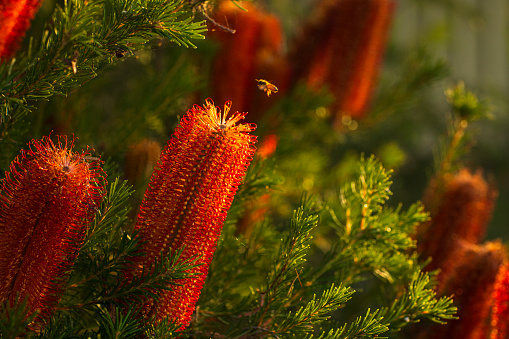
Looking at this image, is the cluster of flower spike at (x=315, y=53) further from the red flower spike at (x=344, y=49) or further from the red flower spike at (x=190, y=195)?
the red flower spike at (x=190, y=195)

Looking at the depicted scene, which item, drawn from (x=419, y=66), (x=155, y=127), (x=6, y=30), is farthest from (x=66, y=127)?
(x=419, y=66)

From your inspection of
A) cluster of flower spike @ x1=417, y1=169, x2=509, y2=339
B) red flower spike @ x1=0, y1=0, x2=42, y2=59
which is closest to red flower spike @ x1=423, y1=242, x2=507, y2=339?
cluster of flower spike @ x1=417, y1=169, x2=509, y2=339

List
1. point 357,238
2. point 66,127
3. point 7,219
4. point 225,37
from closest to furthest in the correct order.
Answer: point 7,219 → point 357,238 → point 66,127 → point 225,37

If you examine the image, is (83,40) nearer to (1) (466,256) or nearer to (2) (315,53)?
(1) (466,256)

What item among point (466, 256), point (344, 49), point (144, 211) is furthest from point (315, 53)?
point (144, 211)

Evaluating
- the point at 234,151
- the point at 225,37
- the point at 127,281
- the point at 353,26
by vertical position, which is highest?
the point at 353,26

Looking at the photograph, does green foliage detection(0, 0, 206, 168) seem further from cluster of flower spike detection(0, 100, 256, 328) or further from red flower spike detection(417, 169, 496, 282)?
red flower spike detection(417, 169, 496, 282)

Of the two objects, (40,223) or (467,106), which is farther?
(467,106)

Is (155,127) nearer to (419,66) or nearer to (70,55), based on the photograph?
(70,55)
